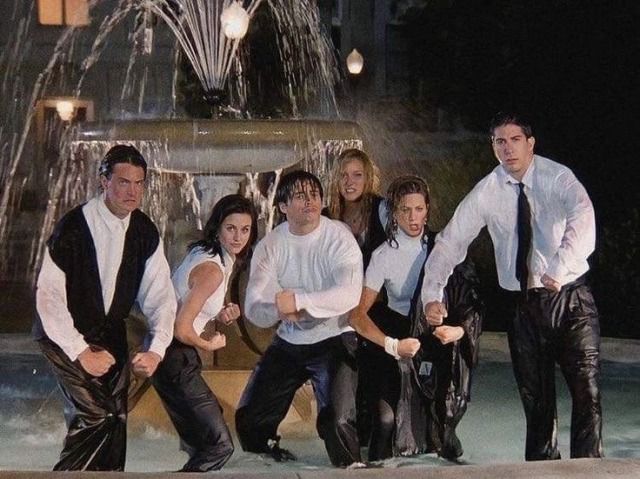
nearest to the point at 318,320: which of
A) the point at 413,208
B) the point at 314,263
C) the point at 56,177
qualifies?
the point at 314,263

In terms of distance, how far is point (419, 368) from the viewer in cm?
665

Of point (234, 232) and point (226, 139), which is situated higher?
point (226, 139)

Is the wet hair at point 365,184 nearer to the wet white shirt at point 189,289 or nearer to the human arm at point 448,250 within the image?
the human arm at point 448,250

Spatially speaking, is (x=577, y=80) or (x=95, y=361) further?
(x=577, y=80)

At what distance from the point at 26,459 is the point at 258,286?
5.70 feet

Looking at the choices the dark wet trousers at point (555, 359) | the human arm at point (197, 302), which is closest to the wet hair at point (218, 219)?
the human arm at point (197, 302)

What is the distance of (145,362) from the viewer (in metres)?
5.52

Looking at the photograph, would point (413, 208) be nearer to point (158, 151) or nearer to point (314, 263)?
point (314, 263)

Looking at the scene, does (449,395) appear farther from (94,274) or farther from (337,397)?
(94,274)

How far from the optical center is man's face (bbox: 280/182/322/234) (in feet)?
20.5

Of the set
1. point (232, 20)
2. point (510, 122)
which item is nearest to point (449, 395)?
point (510, 122)

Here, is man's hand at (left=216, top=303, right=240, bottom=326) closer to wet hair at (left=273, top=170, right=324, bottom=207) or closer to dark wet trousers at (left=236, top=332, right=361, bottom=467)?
dark wet trousers at (left=236, top=332, right=361, bottom=467)

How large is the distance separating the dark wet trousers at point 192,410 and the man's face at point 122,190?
2.38 ft

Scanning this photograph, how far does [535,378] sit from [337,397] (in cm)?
97
